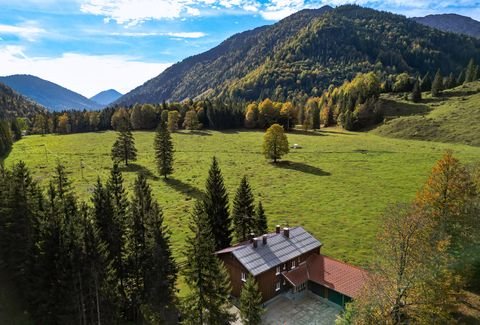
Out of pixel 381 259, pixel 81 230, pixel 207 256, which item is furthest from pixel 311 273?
pixel 81 230

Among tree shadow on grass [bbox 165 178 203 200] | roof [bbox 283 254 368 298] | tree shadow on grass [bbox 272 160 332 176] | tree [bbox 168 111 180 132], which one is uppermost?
tree [bbox 168 111 180 132]

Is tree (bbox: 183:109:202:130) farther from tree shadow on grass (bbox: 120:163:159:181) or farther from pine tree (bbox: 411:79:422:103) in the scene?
pine tree (bbox: 411:79:422:103)

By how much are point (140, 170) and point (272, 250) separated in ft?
191

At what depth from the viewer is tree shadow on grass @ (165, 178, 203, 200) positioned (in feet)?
219

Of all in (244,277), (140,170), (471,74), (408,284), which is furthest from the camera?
(471,74)

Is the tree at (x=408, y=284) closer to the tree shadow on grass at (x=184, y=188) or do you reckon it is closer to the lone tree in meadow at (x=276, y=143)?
the tree shadow on grass at (x=184, y=188)

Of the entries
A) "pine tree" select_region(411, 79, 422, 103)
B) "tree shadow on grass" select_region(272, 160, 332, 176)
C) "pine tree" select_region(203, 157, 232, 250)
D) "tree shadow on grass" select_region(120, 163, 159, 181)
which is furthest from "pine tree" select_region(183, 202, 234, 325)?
"pine tree" select_region(411, 79, 422, 103)

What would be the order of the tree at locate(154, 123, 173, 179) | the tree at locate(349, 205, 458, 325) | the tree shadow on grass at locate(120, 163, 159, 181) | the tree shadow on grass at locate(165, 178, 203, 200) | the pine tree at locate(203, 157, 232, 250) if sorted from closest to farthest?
the tree at locate(349, 205, 458, 325) → the pine tree at locate(203, 157, 232, 250) → the tree shadow on grass at locate(165, 178, 203, 200) → the tree at locate(154, 123, 173, 179) → the tree shadow on grass at locate(120, 163, 159, 181)

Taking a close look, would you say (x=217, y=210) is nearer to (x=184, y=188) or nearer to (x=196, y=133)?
(x=184, y=188)

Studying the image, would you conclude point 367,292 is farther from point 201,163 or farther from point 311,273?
point 201,163

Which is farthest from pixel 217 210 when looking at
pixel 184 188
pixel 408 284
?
pixel 184 188

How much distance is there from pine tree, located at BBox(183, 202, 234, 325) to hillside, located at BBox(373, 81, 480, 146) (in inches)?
3922

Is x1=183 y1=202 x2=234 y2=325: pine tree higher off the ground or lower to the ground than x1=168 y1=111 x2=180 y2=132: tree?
lower

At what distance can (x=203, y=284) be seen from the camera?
25844mm
